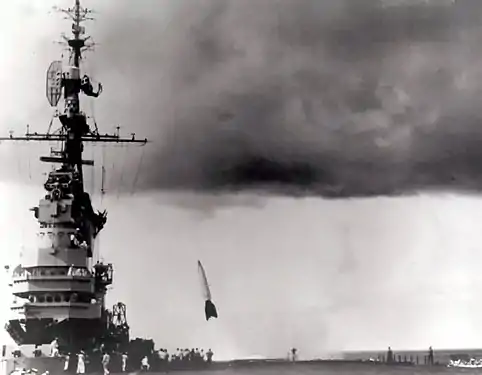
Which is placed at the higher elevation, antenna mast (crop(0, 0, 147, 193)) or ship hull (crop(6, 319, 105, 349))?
antenna mast (crop(0, 0, 147, 193))

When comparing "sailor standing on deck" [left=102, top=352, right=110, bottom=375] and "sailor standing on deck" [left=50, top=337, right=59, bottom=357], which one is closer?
"sailor standing on deck" [left=50, top=337, right=59, bottom=357]

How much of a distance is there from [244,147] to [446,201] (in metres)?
1.30

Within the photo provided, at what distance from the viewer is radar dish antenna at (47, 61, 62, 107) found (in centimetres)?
538

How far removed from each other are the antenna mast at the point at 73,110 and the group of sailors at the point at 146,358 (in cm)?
137

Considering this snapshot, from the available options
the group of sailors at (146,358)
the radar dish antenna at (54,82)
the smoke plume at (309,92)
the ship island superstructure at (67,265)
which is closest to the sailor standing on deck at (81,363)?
the group of sailors at (146,358)

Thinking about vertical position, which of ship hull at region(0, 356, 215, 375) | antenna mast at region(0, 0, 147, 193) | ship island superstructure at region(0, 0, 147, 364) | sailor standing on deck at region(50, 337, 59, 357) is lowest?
ship hull at region(0, 356, 215, 375)

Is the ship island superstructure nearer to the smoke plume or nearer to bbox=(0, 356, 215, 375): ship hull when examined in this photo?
bbox=(0, 356, 215, 375): ship hull

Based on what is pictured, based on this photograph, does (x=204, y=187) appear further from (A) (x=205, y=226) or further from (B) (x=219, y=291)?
(B) (x=219, y=291)

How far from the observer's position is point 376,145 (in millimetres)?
5184

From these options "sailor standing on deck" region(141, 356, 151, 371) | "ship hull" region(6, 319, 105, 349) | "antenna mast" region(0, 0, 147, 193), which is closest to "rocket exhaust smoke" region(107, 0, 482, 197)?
"antenna mast" region(0, 0, 147, 193)

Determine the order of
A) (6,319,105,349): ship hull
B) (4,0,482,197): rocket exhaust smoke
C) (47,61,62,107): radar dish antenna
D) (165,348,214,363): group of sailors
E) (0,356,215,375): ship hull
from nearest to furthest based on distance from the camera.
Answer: (4,0,482,197): rocket exhaust smoke
(165,348,214,363): group of sailors
(47,61,62,107): radar dish antenna
(0,356,215,375): ship hull
(6,319,105,349): ship hull

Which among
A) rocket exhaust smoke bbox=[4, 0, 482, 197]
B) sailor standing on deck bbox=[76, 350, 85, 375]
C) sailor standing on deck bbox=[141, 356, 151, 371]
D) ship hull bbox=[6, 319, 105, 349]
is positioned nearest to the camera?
rocket exhaust smoke bbox=[4, 0, 482, 197]

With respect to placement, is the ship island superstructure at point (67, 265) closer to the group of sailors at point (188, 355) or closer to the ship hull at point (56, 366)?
the ship hull at point (56, 366)

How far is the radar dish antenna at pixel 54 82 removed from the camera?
5384mm
